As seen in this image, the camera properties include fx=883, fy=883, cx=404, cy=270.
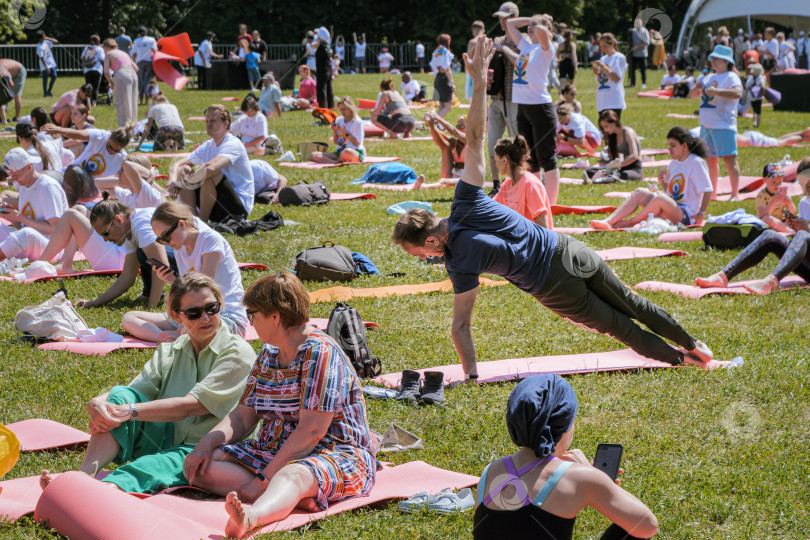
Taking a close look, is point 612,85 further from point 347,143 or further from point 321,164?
point 321,164

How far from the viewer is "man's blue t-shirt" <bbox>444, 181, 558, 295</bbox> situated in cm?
486

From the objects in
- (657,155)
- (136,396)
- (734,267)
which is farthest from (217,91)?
(136,396)

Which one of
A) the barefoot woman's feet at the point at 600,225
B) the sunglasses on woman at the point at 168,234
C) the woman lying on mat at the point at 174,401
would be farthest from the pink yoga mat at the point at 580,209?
the woman lying on mat at the point at 174,401

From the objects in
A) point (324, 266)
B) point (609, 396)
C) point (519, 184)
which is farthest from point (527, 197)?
point (609, 396)

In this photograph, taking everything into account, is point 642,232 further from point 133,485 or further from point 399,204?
point 133,485

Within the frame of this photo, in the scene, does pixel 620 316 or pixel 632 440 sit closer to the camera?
pixel 632 440

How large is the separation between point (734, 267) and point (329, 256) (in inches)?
138

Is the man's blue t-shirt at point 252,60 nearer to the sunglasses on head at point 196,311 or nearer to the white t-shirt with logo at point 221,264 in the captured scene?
the white t-shirt with logo at point 221,264

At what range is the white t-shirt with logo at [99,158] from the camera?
33.9 feet

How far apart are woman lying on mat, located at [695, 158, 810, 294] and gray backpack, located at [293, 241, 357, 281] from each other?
3033 millimetres

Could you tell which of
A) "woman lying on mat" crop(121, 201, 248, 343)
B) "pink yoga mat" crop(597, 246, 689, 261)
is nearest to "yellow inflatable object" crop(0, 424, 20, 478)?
"woman lying on mat" crop(121, 201, 248, 343)

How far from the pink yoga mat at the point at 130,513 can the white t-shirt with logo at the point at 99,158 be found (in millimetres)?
7243

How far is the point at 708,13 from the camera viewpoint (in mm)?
37719

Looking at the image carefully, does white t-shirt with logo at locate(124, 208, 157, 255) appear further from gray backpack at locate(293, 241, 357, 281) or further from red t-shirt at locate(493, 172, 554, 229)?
red t-shirt at locate(493, 172, 554, 229)
